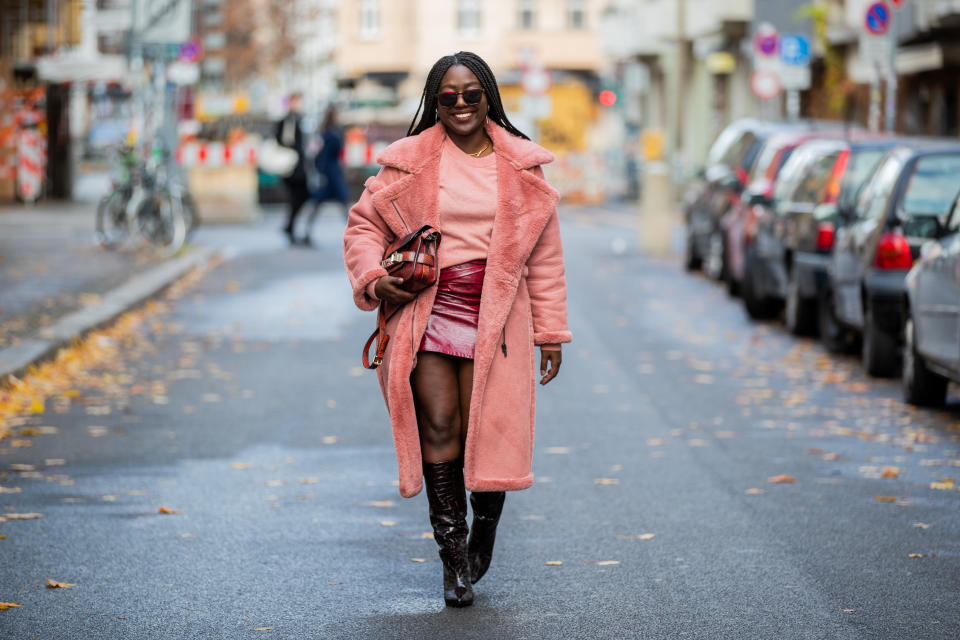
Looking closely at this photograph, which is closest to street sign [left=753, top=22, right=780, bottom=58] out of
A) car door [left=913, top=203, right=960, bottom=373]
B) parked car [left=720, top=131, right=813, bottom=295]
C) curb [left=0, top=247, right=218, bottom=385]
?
parked car [left=720, top=131, right=813, bottom=295]

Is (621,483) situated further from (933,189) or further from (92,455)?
(933,189)

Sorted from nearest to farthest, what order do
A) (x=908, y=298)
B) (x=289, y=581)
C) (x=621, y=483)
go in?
1. (x=289, y=581)
2. (x=621, y=483)
3. (x=908, y=298)

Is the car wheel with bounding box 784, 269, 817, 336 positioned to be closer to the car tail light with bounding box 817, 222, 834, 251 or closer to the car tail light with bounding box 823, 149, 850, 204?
the car tail light with bounding box 817, 222, 834, 251

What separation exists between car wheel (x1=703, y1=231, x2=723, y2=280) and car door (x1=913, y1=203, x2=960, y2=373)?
31.8 ft

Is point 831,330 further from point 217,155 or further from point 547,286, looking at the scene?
point 217,155

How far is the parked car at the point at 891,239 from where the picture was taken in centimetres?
1240

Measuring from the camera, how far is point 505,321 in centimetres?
595

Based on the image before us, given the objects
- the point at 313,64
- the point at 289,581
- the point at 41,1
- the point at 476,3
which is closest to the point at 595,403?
the point at 289,581

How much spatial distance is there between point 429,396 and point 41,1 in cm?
3523

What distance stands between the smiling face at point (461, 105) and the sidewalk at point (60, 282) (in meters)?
6.38

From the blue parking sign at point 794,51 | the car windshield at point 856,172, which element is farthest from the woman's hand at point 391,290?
the blue parking sign at point 794,51

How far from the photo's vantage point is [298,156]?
2586cm

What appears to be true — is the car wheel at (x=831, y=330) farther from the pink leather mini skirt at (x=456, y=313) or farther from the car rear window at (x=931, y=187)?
the pink leather mini skirt at (x=456, y=313)

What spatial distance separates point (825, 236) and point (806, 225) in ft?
1.50
